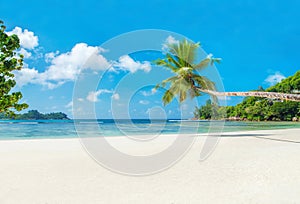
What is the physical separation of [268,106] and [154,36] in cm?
5191

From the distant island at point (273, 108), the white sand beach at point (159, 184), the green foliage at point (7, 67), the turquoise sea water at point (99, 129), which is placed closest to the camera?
the green foliage at point (7, 67)

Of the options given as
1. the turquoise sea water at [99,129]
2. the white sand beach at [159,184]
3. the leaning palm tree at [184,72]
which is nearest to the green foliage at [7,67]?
the white sand beach at [159,184]

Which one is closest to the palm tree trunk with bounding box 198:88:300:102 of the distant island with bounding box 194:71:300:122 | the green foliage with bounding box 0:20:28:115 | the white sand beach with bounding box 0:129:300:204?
the white sand beach with bounding box 0:129:300:204

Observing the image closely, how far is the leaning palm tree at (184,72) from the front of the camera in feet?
44.4

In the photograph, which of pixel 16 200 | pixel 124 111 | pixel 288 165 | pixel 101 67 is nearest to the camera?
pixel 16 200

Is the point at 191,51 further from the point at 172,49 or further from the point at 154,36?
the point at 154,36

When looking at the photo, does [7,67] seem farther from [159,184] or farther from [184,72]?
[184,72]

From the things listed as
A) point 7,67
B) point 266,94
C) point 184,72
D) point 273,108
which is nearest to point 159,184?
point 7,67

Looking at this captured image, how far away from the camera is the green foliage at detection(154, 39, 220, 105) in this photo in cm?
1356

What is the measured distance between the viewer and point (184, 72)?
13359mm

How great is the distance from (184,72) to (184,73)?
0.06 meters

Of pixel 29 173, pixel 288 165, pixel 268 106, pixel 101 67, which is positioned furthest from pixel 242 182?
pixel 268 106

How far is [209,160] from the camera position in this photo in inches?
225

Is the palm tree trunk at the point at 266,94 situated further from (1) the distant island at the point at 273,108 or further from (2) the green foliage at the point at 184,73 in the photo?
(1) the distant island at the point at 273,108
